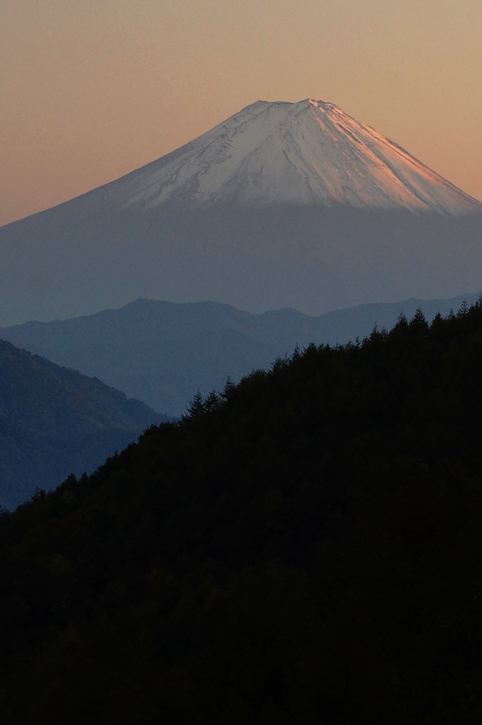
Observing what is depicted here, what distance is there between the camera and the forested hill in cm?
2219

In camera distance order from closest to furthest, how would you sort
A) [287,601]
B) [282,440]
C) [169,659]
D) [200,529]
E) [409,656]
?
[409,656] < [287,601] < [169,659] < [200,529] < [282,440]

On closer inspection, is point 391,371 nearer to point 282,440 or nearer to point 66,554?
point 282,440

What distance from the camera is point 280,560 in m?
49.9

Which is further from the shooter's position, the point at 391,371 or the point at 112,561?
the point at 391,371

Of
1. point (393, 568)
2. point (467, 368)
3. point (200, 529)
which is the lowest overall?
point (393, 568)

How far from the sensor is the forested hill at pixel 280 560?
22.2 meters

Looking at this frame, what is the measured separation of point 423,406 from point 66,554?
1037 inches

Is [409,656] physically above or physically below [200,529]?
below

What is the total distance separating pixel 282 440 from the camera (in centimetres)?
7081

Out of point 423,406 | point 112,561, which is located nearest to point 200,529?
point 112,561

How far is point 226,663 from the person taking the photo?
25484mm

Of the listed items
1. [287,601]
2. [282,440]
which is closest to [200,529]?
[282,440]

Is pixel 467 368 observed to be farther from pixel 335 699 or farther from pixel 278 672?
A: pixel 335 699

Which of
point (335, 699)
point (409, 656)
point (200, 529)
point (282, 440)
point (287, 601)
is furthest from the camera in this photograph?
point (282, 440)
